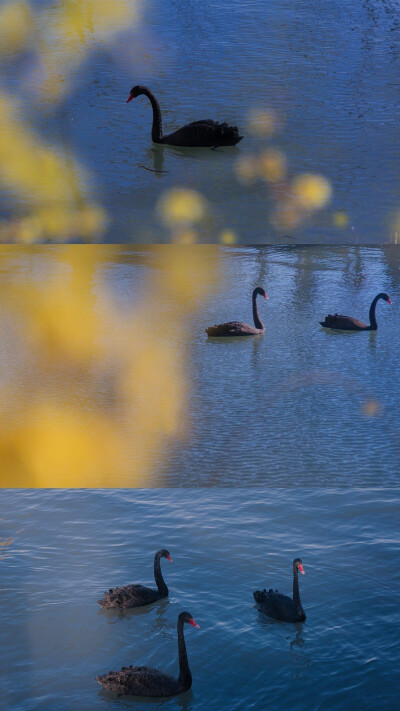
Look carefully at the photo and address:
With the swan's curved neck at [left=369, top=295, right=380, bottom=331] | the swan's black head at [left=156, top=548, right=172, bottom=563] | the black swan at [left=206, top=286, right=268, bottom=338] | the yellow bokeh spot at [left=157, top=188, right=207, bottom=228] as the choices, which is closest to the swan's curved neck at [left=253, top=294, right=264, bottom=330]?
the black swan at [left=206, top=286, right=268, bottom=338]

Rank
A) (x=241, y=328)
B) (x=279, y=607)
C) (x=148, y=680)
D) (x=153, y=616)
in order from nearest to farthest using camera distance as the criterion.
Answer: (x=241, y=328), (x=148, y=680), (x=279, y=607), (x=153, y=616)

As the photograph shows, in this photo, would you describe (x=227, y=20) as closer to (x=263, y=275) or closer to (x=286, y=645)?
(x=263, y=275)

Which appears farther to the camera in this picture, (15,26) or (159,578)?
(159,578)

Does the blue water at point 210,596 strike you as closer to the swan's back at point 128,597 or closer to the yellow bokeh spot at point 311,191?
the swan's back at point 128,597

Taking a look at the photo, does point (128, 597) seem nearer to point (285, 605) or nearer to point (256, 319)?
point (285, 605)

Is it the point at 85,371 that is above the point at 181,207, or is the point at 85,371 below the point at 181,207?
below

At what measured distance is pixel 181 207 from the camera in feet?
5.55

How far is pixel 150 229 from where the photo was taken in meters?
1.63

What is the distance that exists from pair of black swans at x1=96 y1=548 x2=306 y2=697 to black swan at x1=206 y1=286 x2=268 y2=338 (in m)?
3.07

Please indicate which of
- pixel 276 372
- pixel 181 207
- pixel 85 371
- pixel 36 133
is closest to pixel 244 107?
pixel 181 207

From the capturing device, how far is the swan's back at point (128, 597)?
6891 mm

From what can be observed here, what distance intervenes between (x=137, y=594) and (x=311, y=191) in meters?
5.88

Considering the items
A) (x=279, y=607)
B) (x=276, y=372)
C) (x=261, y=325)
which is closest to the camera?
(x=276, y=372)

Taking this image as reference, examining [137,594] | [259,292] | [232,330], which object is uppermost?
[259,292]
